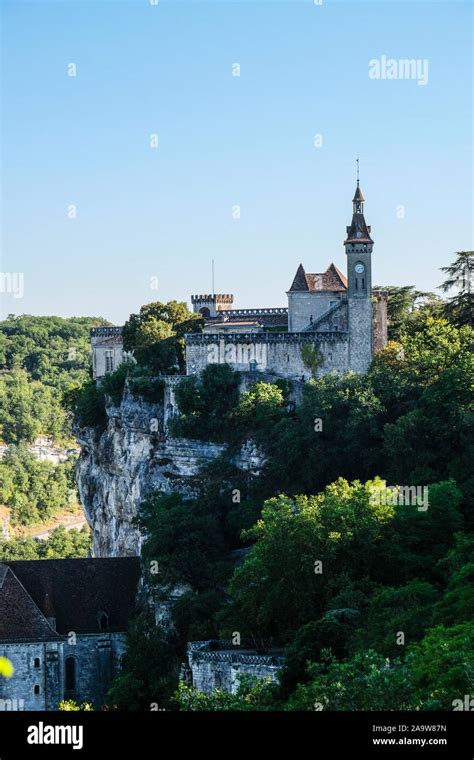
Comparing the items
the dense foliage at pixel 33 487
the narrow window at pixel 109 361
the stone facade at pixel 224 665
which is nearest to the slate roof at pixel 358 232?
the narrow window at pixel 109 361

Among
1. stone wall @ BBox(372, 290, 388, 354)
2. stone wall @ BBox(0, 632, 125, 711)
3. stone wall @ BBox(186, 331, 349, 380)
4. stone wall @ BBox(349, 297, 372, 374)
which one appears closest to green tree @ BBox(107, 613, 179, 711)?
stone wall @ BBox(0, 632, 125, 711)

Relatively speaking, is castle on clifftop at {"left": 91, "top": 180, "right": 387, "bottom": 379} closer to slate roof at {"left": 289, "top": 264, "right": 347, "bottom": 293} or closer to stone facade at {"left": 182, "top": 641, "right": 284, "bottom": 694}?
slate roof at {"left": 289, "top": 264, "right": 347, "bottom": 293}

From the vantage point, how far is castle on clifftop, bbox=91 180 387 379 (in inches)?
3031

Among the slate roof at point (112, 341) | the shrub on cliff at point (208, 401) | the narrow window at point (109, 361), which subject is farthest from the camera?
the narrow window at point (109, 361)

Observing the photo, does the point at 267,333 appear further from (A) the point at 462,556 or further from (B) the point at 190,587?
(A) the point at 462,556

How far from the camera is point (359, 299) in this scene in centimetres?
7688

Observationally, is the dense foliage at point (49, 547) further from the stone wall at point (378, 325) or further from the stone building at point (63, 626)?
the stone wall at point (378, 325)

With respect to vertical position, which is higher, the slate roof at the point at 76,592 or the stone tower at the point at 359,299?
the stone tower at the point at 359,299

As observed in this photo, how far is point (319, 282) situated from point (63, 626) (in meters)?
21.5

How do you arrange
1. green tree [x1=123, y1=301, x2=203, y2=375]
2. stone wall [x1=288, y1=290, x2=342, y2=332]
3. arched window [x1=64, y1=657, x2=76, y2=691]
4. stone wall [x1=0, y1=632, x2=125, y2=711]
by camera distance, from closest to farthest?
stone wall [x1=0, y1=632, x2=125, y2=711], arched window [x1=64, y1=657, x2=76, y2=691], stone wall [x1=288, y1=290, x2=342, y2=332], green tree [x1=123, y1=301, x2=203, y2=375]

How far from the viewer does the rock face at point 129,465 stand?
79625 mm

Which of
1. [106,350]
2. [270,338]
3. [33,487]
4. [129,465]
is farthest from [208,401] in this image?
[33,487]

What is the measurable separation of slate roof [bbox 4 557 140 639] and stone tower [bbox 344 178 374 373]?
15.8 metres

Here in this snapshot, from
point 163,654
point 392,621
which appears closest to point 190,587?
point 163,654
